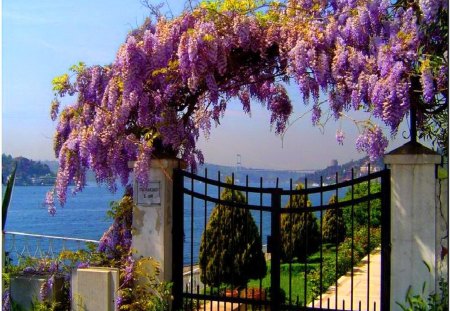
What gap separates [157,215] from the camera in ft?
16.9

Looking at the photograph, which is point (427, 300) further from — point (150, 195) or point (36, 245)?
point (36, 245)

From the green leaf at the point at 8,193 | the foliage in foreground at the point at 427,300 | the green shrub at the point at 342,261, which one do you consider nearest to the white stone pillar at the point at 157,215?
the green leaf at the point at 8,193

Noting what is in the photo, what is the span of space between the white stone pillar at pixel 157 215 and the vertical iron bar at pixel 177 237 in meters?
0.04

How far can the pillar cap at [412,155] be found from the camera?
14.0 ft

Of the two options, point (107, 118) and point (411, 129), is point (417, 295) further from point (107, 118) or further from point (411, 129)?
point (107, 118)

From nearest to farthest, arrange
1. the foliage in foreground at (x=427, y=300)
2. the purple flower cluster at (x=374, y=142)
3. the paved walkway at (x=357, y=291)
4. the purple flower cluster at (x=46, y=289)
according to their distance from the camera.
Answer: the foliage in foreground at (x=427, y=300) → the purple flower cluster at (x=374, y=142) → the purple flower cluster at (x=46, y=289) → the paved walkway at (x=357, y=291)

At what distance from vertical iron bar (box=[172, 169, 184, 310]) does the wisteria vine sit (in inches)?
12.5

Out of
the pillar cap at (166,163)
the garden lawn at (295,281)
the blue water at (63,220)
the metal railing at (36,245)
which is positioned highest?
the pillar cap at (166,163)

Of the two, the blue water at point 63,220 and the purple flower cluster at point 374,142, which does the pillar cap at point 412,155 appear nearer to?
the purple flower cluster at point 374,142

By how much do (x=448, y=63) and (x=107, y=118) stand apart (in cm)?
289

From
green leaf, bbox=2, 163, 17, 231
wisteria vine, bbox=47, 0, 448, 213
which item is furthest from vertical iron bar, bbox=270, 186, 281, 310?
green leaf, bbox=2, 163, 17, 231

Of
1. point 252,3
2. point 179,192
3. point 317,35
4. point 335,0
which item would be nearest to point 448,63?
point 317,35

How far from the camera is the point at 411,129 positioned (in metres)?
4.44

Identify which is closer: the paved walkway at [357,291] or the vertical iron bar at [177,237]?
the vertical iron bar at [177,237]
